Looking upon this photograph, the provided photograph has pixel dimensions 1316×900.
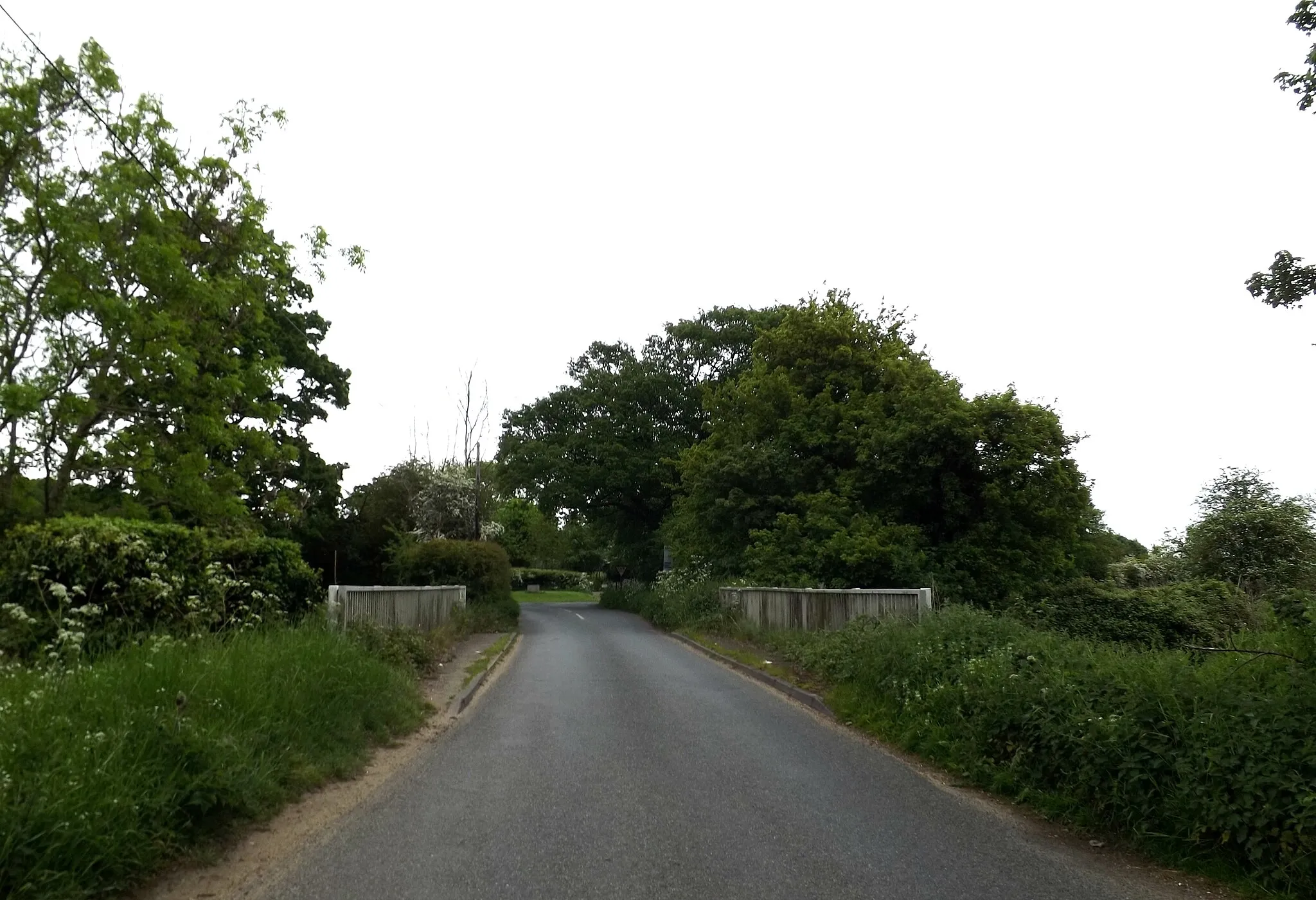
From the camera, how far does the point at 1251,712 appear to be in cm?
585

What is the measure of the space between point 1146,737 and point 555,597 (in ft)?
214

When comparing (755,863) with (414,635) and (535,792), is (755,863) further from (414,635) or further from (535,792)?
(414,635)

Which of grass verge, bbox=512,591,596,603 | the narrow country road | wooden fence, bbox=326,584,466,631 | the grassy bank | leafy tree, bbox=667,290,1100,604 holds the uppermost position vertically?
leafy tree, bbox=667,290,1100,604

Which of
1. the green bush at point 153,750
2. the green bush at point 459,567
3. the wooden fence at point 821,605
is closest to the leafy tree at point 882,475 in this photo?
the wooden fence at point 821,605

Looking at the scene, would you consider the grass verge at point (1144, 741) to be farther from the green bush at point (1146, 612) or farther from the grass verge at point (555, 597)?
the grass verge at point (555, 597)

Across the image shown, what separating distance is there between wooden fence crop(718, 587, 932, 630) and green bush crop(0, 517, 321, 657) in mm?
9110

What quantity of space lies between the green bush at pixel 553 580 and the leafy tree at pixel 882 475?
53.0 m

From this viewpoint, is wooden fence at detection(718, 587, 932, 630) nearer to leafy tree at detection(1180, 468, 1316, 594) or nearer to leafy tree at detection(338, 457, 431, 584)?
leafy tree at detection(1180, 468, 1316, 594)

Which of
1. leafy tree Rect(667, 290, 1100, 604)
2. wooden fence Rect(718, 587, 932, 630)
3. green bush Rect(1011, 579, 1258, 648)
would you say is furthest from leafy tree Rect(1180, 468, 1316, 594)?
wooden fence Rect(718, 587, 932, 630)

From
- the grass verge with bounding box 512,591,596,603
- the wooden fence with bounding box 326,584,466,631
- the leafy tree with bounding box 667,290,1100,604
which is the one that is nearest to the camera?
the wooden fence with bounding box 326,584,466,631

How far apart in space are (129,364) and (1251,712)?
17.6 meters

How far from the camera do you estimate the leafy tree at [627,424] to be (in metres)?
42.2

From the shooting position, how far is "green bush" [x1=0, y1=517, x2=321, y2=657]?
27.4 feet

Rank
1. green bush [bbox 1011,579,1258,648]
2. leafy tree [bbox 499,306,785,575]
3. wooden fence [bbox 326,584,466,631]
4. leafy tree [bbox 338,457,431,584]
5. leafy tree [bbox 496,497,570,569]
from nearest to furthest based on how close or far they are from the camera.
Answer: wooden fence [bbox 326,584,466,631]
green bush [bbox 1011,579,1258,648]
leafy tree [bbox 338,457,431,584]
leafy tree [bbox 499,306,785,575]
leafy tree [bbox 496,497,570,569]
